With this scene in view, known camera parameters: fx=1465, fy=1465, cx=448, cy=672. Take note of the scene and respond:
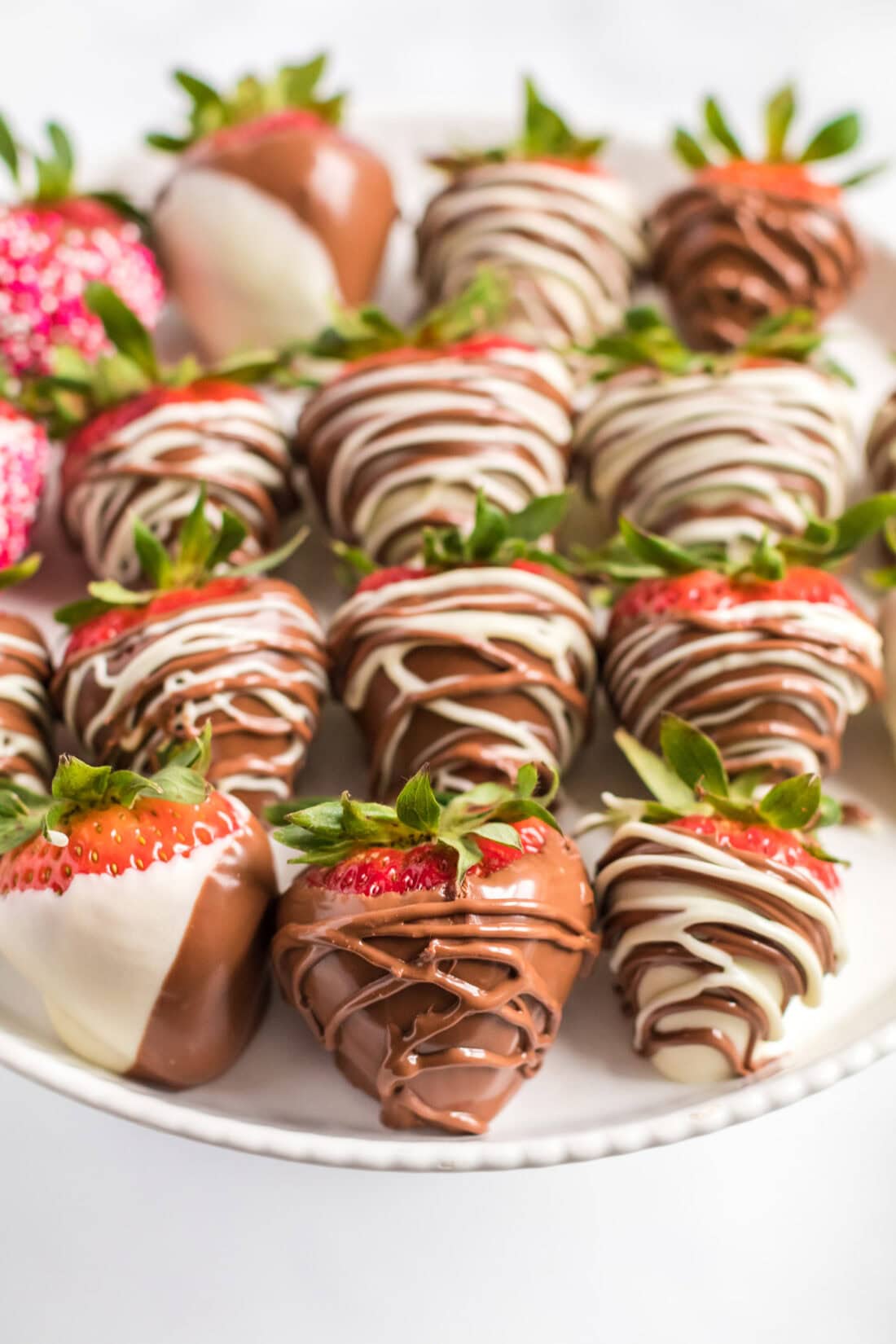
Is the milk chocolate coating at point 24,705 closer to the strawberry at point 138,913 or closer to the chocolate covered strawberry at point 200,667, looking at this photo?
the chocolate covered strawberry at point 200,667

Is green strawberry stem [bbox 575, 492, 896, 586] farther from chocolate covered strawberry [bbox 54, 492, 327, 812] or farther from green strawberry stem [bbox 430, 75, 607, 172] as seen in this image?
green strawberry stem [bbox 430, 75, 607, 172]

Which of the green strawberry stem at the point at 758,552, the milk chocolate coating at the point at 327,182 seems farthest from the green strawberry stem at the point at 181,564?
the milk chocolate coating at the point at 327,182

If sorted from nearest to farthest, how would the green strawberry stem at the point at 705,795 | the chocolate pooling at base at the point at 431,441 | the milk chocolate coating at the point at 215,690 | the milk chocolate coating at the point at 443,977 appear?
the milk chocolate coating at the point at 443,977 → the green strawberry stem at the point at 705,795 → the milk chocolate coating at the point at 215,690 → the chocolate pooling at base at the point at 431,441

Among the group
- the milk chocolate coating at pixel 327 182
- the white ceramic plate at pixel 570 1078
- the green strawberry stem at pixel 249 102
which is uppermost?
the green strawberry stem at pixel 249 102

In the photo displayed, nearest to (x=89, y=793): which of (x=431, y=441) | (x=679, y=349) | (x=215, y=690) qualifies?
(x=215, y=690)

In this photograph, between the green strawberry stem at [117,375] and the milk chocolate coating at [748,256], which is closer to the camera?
the green strawberry stem at [117,375]

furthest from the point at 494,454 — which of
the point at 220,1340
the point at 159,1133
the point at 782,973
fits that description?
the point at 220,1340

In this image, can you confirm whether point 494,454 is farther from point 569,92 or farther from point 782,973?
point 569,92
